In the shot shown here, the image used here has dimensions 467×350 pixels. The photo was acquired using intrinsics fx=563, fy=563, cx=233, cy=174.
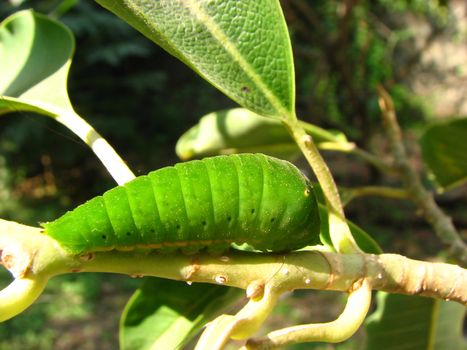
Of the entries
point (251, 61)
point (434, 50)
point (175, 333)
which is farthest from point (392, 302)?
point (434, 50)

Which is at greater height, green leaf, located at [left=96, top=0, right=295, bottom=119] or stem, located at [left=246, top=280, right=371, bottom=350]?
green leaf, located at [left=96, top=0, right=295, bottom=119]

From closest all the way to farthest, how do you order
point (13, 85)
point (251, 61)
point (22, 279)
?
1. point (22, 279)
2. point (251, 61)
3. point (13, 85)

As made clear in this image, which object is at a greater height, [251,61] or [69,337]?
[251,61]

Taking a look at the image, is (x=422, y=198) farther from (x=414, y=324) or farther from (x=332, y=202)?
(x=332, y=202)

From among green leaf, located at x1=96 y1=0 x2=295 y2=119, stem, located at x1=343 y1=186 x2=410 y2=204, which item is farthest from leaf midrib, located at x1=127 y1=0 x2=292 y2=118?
stem, located at x1=343 y1=186 x2=410 y2=204

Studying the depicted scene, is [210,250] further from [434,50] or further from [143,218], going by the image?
[434,50]

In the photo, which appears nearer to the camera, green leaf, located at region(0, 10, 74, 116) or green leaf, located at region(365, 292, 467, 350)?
green leaf, located at region(0, 10, 74, 116)

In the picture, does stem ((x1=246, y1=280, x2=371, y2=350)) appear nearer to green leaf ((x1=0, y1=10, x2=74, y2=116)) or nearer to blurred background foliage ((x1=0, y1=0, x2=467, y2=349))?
green leaf ((x1=0, y1=10, x2=74, y2=116))
